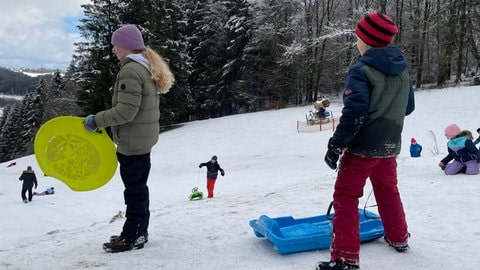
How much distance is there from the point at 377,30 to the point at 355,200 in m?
1.32

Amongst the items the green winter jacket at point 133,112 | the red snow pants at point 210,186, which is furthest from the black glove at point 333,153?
the red snow pants at point 210,186

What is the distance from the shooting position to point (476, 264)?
10.9 feet

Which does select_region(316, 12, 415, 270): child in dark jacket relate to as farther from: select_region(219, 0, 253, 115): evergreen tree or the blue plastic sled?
select_region(219, 0, 253, 115): evergreen tree

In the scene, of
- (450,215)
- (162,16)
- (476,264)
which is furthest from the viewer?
(162,16)

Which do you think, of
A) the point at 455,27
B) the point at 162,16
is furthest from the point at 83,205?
the point at 455,27

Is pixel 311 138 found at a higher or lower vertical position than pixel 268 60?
lower

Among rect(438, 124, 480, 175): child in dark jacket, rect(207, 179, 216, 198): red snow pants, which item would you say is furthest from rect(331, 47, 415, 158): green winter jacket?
rect(207, 179, 216, 198): red snow pants

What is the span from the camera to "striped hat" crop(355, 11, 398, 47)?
10.7 feet

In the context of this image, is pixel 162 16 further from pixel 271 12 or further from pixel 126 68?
pixel 126 68

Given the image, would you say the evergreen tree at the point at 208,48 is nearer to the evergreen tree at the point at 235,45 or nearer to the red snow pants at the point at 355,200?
the evergreen tree at the point at 235,45

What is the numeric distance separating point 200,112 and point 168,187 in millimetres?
33164

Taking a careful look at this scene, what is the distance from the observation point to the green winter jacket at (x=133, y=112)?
369 centimetres

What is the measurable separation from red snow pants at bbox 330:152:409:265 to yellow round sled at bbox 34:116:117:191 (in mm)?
2239

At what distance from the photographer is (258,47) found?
42656 millimetres
